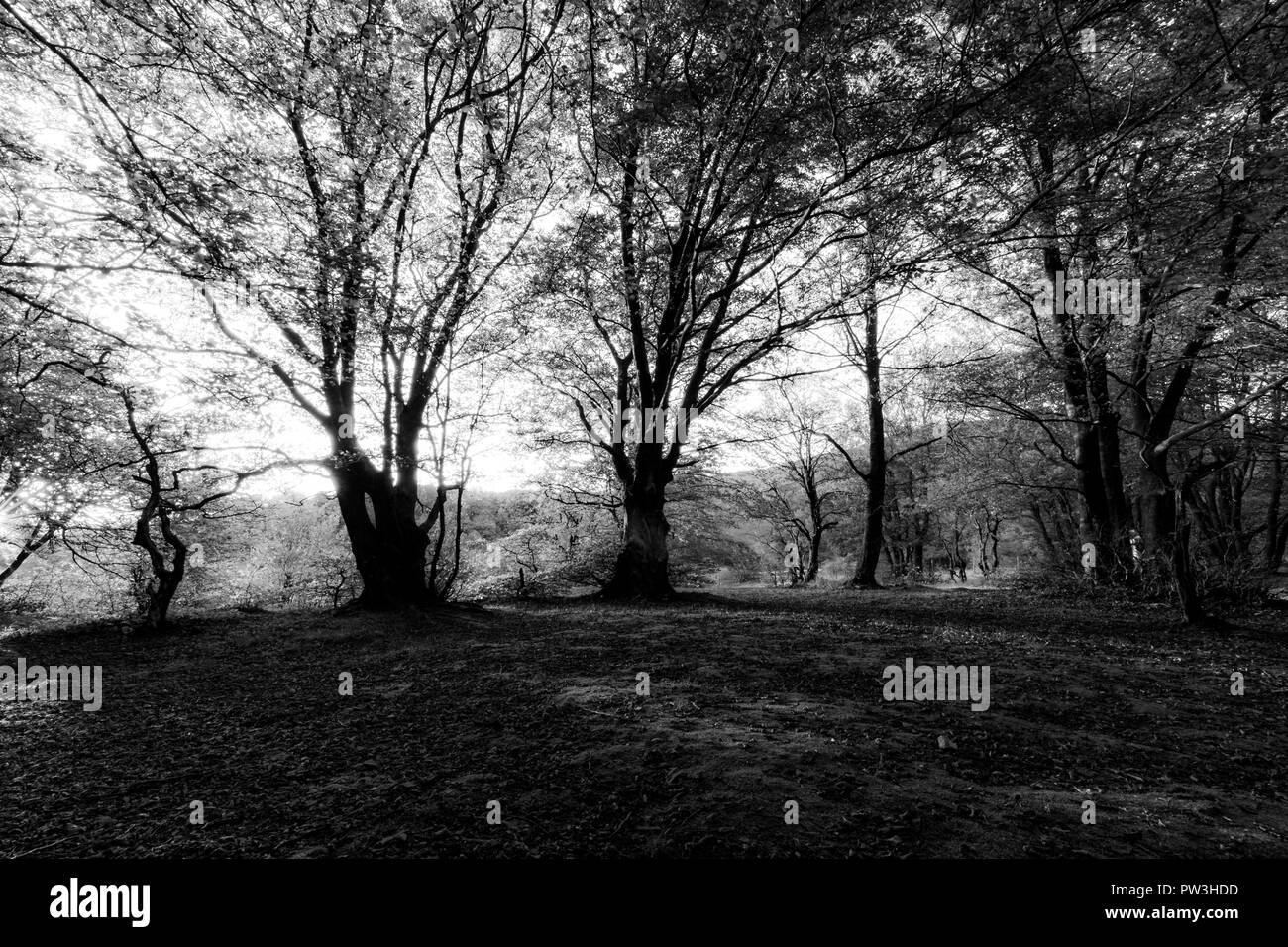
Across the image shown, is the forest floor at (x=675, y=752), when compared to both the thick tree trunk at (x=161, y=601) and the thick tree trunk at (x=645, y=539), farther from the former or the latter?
the thick tree trunk at (x=645, y=539)

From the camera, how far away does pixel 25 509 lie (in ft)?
Result: 40.9

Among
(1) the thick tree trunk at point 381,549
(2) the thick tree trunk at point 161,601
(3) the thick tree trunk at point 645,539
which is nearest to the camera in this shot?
(2) the thick tree trunk at point 161,601

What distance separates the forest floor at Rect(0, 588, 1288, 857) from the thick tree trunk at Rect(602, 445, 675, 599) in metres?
5.29

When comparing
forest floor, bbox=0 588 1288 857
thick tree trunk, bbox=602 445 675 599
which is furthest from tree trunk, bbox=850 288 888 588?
forest floor, bbox=0 588 1288 857

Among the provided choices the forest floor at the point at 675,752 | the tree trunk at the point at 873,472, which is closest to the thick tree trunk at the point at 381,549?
the forest floor at the point at 675,752

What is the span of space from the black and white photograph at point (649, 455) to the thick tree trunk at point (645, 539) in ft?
0.49

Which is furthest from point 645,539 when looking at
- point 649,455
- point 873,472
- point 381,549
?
point 873,472

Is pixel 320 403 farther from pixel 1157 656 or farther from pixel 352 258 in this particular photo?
pixel 1157 656

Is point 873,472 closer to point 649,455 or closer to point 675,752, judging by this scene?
point 649,455

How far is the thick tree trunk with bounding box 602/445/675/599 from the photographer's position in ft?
41.2

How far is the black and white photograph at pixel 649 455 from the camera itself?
2674 mm
